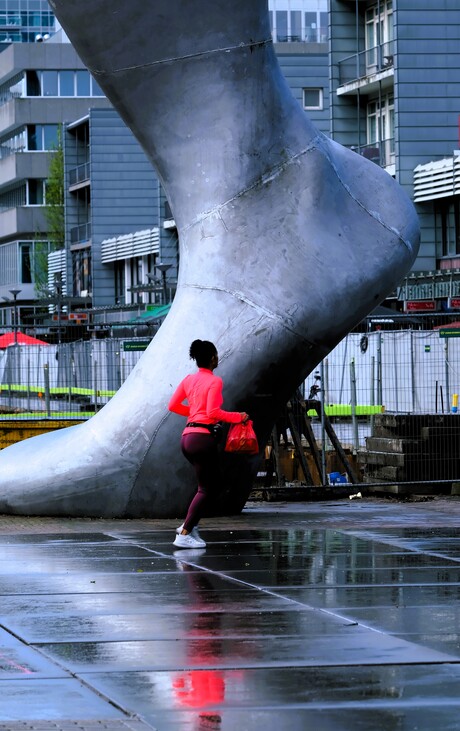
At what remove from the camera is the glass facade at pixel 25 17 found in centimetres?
15600

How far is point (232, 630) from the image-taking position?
9.05m

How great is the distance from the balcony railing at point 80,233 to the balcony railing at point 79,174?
2413mm

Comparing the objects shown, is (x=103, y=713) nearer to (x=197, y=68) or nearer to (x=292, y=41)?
(x=197, y=68)

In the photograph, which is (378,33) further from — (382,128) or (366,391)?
(366,391)

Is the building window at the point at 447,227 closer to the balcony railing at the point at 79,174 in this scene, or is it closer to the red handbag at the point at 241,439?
the red handbag at the point at 241,439

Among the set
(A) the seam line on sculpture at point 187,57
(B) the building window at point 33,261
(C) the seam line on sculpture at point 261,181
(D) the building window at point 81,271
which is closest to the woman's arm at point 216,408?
(C) the seam line on sculpture at point 261,181

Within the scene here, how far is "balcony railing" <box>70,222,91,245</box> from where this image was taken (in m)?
87.9

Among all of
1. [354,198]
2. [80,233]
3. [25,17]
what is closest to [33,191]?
[80,233]

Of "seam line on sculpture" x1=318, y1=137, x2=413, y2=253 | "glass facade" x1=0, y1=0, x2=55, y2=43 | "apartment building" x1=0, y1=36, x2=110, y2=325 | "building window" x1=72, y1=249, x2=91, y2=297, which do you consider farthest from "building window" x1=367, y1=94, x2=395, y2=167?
"glass facade" x1=0, y1=0, x2=55, y2=43

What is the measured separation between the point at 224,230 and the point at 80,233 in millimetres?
74559

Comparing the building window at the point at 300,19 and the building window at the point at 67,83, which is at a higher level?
the building window at the point at 300,19

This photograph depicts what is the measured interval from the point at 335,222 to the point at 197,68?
6.81 feet

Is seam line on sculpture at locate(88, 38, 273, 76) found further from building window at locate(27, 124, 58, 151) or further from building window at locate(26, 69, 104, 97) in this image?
→ building window at locate(27, 124, 58, 151)

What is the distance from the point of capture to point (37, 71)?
334 ft
